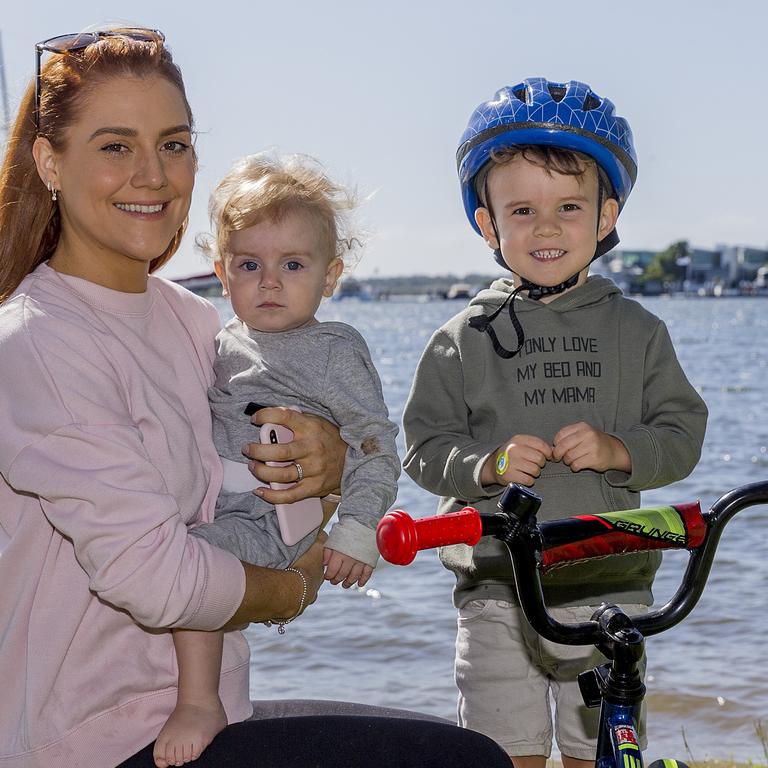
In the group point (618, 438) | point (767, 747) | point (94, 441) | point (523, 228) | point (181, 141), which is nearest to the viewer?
point (94, 441)

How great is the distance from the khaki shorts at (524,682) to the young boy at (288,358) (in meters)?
0.49

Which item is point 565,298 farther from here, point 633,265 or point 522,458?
point 633,265

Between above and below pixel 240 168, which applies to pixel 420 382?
below

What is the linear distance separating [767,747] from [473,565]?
2.58m

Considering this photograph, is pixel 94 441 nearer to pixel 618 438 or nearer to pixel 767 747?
pixel 618 438

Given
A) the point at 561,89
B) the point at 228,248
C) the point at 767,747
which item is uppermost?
the point at 561,89

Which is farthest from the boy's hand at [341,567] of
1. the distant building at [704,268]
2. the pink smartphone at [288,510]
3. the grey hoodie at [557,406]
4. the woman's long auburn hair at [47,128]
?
the distant building at [704,268]

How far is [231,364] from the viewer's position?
3.12 metres

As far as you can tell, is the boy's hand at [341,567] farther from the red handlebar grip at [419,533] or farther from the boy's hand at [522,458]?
the red handlebar grip at [419,533]

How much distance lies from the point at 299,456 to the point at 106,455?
723 mm

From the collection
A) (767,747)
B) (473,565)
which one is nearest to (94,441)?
(473,565)

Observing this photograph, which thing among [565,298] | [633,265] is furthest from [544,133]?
[633,265]

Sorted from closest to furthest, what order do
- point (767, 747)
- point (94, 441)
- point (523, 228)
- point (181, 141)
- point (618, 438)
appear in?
point (94, 441) → point (181, 141) → point (618, 438) → point (523, 228) → point (767, 747)

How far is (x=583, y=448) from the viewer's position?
2.95m
